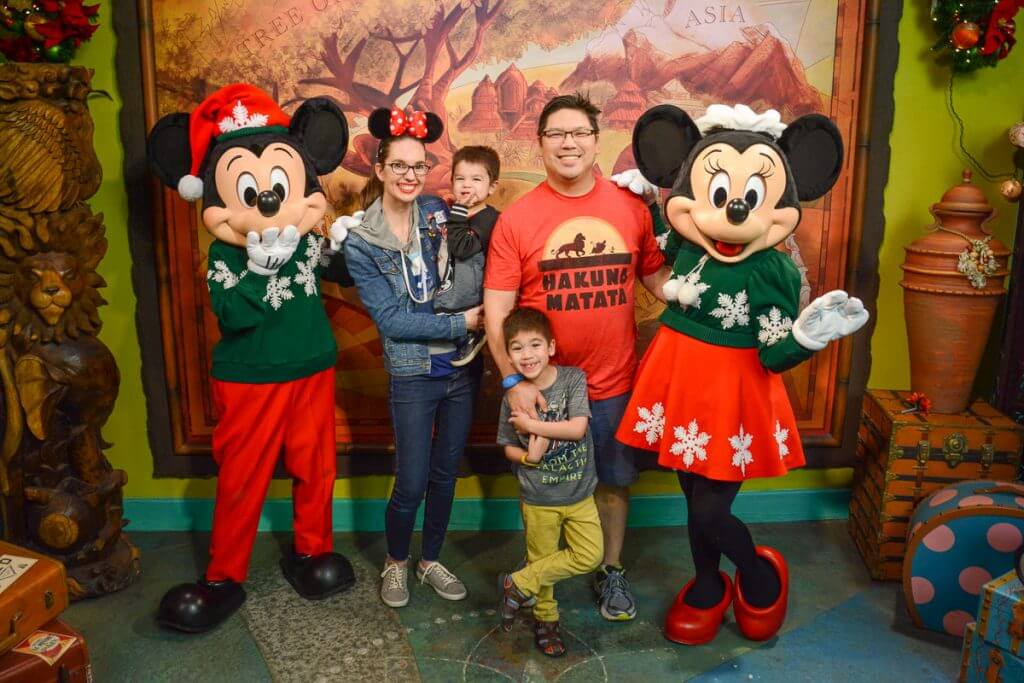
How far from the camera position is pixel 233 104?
2836 millimetres

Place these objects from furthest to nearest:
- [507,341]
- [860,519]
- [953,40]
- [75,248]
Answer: [860,519], [953,40], [75,248], [507,341]

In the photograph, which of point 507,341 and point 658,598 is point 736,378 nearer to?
point 507,341

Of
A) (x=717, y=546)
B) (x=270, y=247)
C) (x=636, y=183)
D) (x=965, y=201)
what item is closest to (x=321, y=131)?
(x=270, y=247)

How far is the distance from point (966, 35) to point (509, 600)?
8.08ft

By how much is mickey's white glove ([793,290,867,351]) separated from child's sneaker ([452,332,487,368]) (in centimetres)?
104

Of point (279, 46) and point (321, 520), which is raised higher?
point (279, 46)

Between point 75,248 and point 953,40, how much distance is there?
10.1 feet

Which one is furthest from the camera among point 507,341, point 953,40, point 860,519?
point 860,519

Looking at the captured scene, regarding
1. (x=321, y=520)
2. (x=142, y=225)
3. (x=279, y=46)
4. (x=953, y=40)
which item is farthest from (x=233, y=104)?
(x=953, y=40)

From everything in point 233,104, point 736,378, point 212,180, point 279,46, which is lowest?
point 736,378

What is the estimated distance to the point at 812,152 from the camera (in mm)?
2744

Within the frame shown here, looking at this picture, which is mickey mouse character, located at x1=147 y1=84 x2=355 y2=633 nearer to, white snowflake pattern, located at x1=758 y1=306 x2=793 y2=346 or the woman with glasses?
the woman with glasses

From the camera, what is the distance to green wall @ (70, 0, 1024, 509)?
11.2ft

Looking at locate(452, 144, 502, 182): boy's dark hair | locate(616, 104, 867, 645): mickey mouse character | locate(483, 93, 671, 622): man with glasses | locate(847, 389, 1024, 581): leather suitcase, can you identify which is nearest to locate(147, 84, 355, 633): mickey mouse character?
locate(452, 144, 502, 182): boy's dark hair
